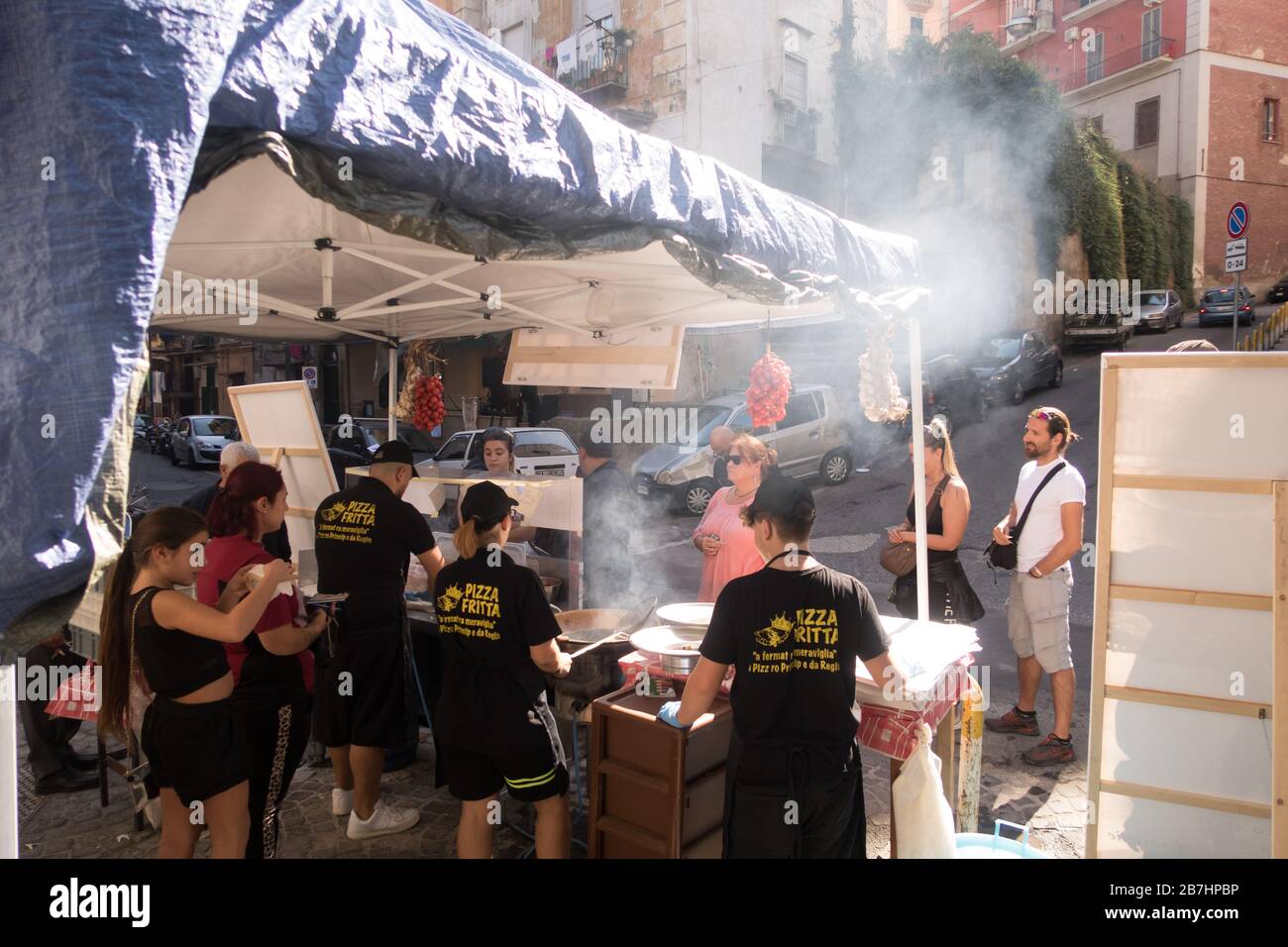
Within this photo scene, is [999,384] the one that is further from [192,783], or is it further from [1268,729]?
[192,783]

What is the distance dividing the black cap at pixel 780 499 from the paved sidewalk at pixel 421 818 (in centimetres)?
215

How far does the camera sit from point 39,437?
151 cm

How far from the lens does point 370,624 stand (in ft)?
13.2

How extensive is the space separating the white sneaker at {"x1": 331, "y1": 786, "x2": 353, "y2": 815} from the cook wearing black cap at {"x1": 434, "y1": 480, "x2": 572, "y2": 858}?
4.35 feet

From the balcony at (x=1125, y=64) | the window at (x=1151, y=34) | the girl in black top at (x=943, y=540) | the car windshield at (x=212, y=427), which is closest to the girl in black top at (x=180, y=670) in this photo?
the girl in black top at (x=943, y=540)

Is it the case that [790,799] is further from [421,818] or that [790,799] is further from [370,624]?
[421,818]

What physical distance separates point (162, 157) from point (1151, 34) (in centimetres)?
3901

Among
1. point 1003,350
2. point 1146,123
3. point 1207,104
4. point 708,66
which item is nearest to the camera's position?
point 1003,350

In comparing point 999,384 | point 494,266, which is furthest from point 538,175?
point 999,384

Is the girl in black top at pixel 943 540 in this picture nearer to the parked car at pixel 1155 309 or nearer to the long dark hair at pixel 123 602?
the long dark hair at pixel 123 602

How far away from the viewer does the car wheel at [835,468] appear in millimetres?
14516

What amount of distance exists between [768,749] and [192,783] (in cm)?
210

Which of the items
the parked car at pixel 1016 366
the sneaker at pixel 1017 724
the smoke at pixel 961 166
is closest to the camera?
the sneaker at pixel 1017 724

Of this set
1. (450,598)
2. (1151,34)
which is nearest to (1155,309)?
(1151,34)
